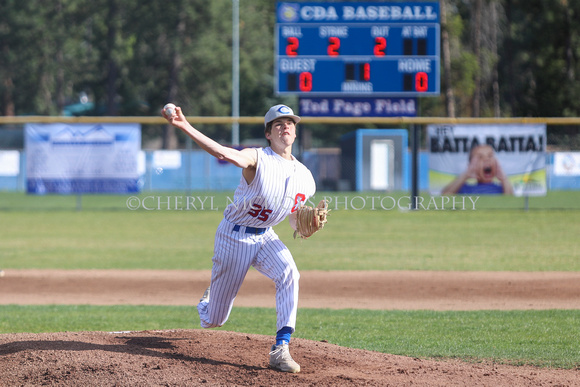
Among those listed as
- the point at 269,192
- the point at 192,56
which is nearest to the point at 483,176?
the point at 269,192

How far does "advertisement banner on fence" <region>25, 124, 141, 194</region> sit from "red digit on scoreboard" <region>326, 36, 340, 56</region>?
5.32 m

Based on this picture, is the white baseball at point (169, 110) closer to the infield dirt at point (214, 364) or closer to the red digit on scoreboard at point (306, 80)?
the infield dirt at point (214, 364)

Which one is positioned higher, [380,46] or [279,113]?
[380,46]

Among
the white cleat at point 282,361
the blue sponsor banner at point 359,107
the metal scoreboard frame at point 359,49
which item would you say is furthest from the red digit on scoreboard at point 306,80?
the white cleat at point 282,361

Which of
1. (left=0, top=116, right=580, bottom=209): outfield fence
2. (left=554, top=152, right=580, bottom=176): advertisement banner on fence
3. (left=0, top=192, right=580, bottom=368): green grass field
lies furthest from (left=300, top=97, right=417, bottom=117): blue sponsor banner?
(left=554, top=152, right=580, bottom=176): advertisement banner on fence

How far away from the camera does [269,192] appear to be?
15.1 feet

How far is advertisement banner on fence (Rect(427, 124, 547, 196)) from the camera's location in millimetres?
17609

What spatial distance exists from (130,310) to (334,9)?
42.5 ft

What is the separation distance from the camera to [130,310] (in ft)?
26.0

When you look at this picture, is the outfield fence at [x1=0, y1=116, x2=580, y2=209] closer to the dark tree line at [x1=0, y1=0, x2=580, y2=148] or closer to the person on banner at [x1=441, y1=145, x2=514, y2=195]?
the person on banner at [x1=441, y1=145, x2=514, y2=195]

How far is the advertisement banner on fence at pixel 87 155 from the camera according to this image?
60.5 ft

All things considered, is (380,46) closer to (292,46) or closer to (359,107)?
(359,107)

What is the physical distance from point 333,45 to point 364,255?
831cm

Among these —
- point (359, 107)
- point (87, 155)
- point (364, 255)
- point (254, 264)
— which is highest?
point (359, 107)
